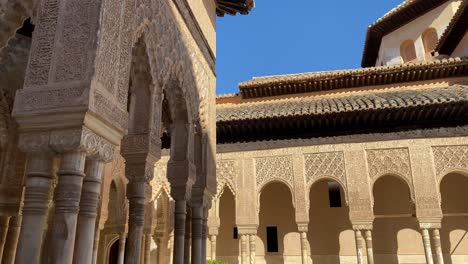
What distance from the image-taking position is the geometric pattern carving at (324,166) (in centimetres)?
1288

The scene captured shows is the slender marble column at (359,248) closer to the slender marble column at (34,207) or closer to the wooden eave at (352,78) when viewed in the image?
the wooden eave at (352,78)

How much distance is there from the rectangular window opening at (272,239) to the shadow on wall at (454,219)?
5.67 metres

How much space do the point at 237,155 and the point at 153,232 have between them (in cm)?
419

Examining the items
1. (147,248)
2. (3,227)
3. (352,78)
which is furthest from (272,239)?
(3,227)

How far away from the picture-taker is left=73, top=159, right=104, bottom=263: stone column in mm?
3805

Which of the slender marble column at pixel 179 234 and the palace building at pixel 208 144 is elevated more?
the palace building at pixel 208 144

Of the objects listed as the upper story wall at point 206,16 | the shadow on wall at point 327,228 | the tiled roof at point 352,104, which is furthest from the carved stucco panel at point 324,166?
the upper story wall at point 206,16

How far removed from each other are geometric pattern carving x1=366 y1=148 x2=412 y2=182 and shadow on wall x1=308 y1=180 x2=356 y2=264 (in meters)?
3.28

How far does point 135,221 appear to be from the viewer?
538 centimetres

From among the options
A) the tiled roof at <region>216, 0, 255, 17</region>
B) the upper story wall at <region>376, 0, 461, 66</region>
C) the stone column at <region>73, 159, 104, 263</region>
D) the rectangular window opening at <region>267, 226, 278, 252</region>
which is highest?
the upper story wall at <region>376, 0, 461, 66</region>

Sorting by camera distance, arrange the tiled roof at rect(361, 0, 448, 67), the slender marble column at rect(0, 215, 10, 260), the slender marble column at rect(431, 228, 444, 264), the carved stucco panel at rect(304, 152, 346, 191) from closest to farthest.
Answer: the slender marble column at rect(0, 215, 10, 260) < the slender marble column at rect(431, 228, 444, 264) < the carved stucco panel at rect(304, 152, 346, 191) < the tiled roof at rect(361, 0, 448, 67)

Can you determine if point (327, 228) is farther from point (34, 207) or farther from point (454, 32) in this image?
point (34, 207)

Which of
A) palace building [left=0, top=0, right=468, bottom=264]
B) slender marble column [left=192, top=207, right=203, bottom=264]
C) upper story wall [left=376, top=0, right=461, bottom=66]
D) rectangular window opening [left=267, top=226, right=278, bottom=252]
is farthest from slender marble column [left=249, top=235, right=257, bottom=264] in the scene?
upper story wall [left=376, top=0, right=461, bottom=66]

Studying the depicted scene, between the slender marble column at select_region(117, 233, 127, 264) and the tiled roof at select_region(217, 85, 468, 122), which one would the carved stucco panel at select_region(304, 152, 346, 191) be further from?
the slender marble column at select_region(117, 233, 127, 264)
